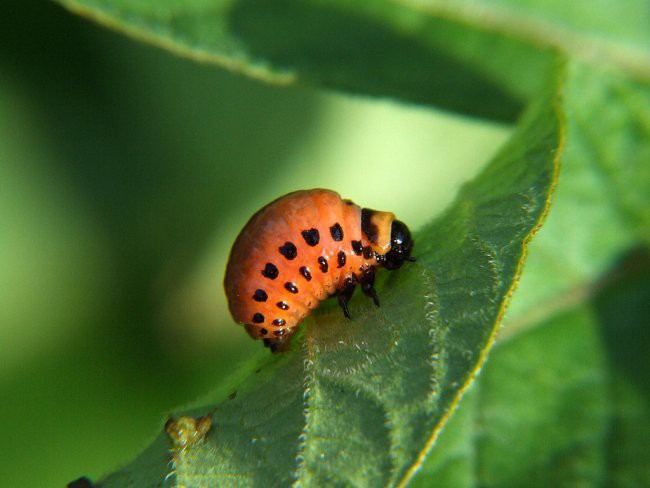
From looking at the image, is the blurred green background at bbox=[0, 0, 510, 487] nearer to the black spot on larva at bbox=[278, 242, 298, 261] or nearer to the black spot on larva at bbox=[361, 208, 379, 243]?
the black spot on larva at bbox=[361, 208, 379, 243]

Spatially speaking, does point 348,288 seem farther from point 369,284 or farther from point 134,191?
point 134,191

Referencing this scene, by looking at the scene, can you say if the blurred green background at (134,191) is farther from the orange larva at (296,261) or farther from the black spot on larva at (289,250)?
the black spot on larva at (289,250)

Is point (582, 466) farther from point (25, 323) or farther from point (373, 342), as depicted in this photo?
point (25, 323)

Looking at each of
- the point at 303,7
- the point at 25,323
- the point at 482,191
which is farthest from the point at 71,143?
the point at 482,191

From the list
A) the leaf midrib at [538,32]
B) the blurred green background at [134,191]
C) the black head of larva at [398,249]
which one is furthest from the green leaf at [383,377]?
the blurred green background at [134,191]

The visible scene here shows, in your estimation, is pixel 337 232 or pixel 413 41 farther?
pixel 413 41

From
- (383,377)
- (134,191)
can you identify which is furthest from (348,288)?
(134,191)

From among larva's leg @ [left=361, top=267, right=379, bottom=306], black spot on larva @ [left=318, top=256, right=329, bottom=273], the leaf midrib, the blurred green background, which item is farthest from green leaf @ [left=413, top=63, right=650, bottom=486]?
the blurred green background

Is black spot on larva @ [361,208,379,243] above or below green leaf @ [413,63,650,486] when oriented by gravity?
above
